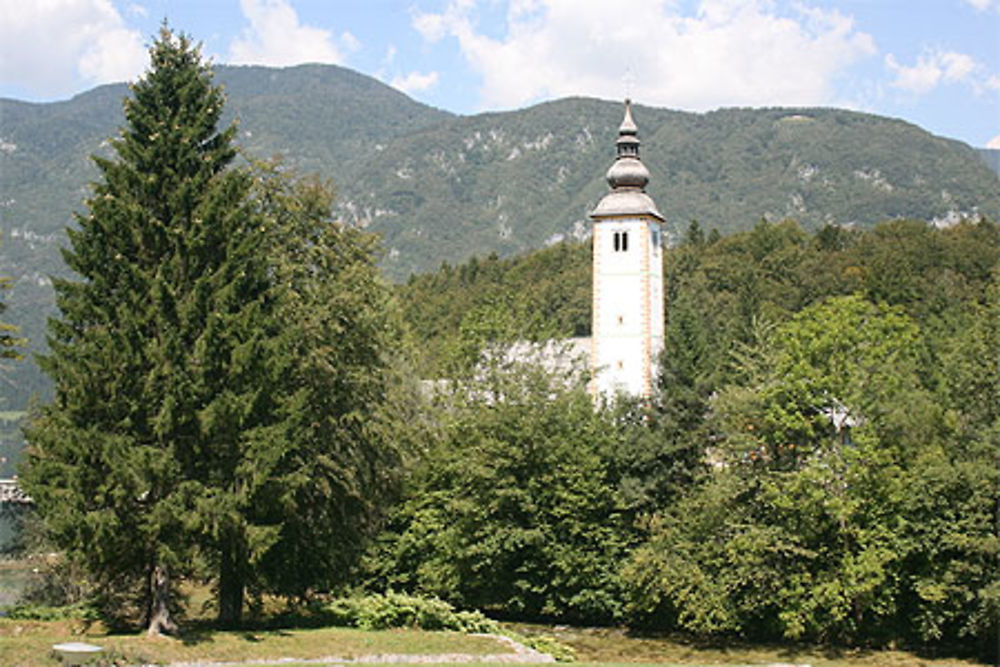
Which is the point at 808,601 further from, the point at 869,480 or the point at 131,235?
the point at 131,235

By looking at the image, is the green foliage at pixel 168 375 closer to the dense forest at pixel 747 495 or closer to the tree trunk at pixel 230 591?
the tree trunk at pixel 230 591

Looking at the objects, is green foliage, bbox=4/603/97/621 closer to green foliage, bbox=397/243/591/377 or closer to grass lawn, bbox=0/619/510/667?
grass lawn, bbox=0/619/510/667

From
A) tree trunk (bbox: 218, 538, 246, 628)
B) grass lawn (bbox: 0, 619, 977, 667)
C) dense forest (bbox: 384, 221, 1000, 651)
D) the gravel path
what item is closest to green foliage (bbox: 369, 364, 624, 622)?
dense forest (bbox: 384, 221, 1000, 651)

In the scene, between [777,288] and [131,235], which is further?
[777,288]

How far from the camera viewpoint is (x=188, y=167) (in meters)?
23.0

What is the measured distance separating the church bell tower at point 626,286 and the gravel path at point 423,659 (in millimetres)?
25208

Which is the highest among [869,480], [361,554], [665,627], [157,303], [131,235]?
[131,235]

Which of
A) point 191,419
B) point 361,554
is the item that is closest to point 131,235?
point 191,419

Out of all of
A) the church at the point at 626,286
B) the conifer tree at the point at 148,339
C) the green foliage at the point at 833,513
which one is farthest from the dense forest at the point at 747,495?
the conifer tree at the point at 148,339

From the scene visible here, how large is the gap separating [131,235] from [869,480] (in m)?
18.3

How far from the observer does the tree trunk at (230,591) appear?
957 inches

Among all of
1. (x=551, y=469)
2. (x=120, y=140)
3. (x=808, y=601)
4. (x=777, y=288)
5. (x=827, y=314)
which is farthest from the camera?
(x=777, y=288)

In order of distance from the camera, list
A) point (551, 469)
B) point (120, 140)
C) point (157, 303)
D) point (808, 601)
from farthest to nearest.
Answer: point (551, 469) → point (808, 601) → point (120, 140) → point (157, 303)

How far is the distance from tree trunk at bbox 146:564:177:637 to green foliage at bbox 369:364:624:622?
10942mm
